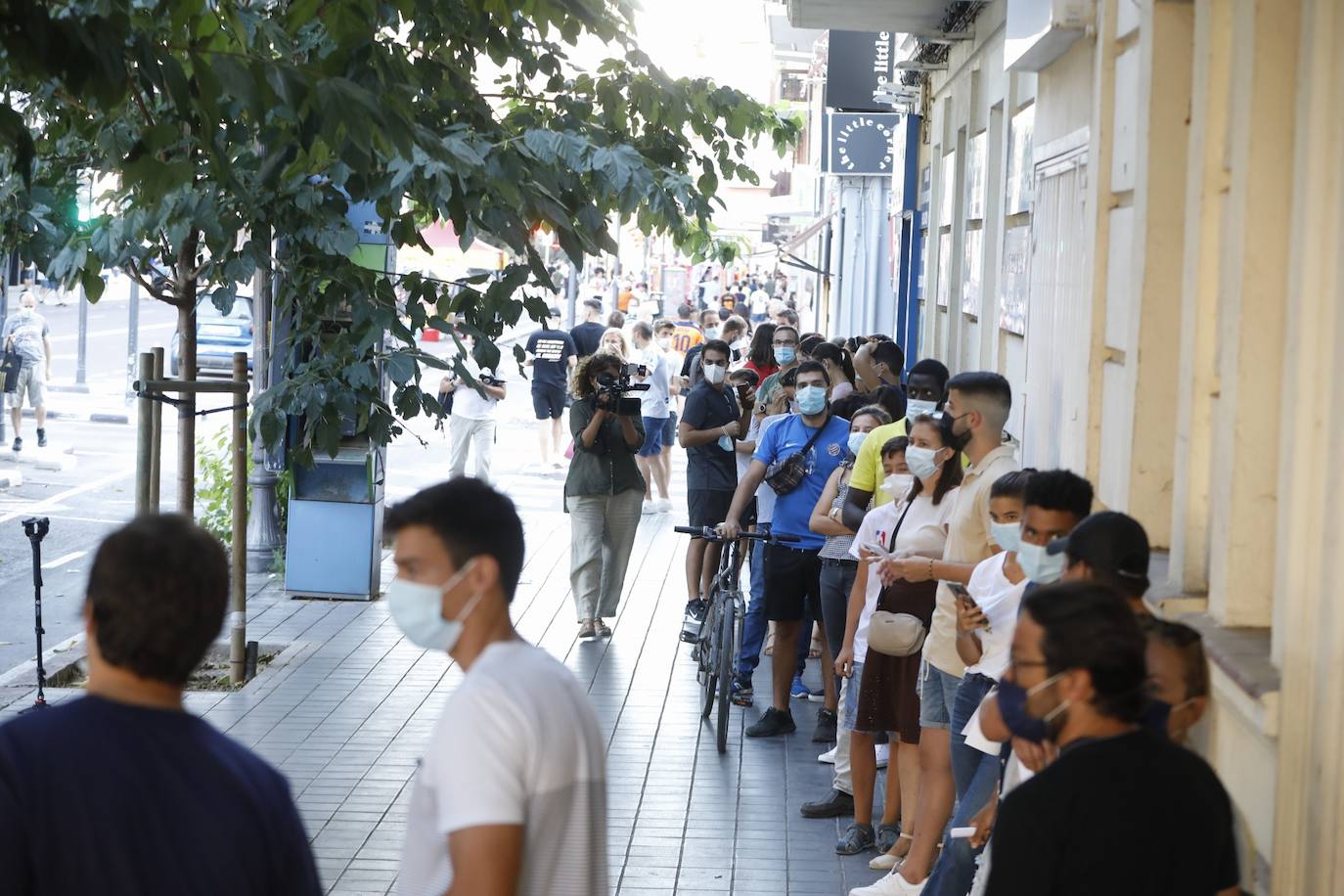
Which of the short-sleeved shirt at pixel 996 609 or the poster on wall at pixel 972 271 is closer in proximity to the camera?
the short-sleeved shirt at pixel 996 609

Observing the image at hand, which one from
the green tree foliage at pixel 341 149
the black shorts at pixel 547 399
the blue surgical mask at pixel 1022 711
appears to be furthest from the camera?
the black shorts at pixel 547 399

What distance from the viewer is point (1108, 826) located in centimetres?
304

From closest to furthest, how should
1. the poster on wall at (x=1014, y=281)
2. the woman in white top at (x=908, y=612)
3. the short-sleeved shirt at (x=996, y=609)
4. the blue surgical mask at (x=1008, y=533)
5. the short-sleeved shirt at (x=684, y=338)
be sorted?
the blue surgical mask at (x=1008, y=533) → the short-sleeved shirt at (x=996, y=609) → the woman in white top at (x=908, y=612) → the poster on wall at (x=1014, y=281) → the short-sleeved shirt at (x=684, y=338)

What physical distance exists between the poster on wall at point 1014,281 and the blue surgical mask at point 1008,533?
13.2ft

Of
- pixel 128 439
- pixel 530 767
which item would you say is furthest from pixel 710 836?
pixel 128 439

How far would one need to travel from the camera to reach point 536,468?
22.2 meters

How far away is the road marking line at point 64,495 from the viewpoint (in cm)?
1797

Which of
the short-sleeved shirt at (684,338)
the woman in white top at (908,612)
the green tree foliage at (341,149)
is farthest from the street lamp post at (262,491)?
the short-sleeved shirt at (684,338)

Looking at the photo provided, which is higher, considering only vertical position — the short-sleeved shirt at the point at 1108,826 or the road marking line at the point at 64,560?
the short-sleeved shirt at the point at 1108,826

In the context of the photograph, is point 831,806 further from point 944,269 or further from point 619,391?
point 944,269

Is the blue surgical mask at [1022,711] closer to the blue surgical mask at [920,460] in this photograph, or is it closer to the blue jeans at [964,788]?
the blue jeans at [964,788]

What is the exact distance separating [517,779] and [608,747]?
21.0 ft

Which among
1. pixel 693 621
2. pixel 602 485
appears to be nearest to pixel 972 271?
pixel 602 485

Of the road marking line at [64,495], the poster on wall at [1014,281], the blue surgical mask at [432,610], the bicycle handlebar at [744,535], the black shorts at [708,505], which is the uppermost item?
the poster on wall at [1014,281]
